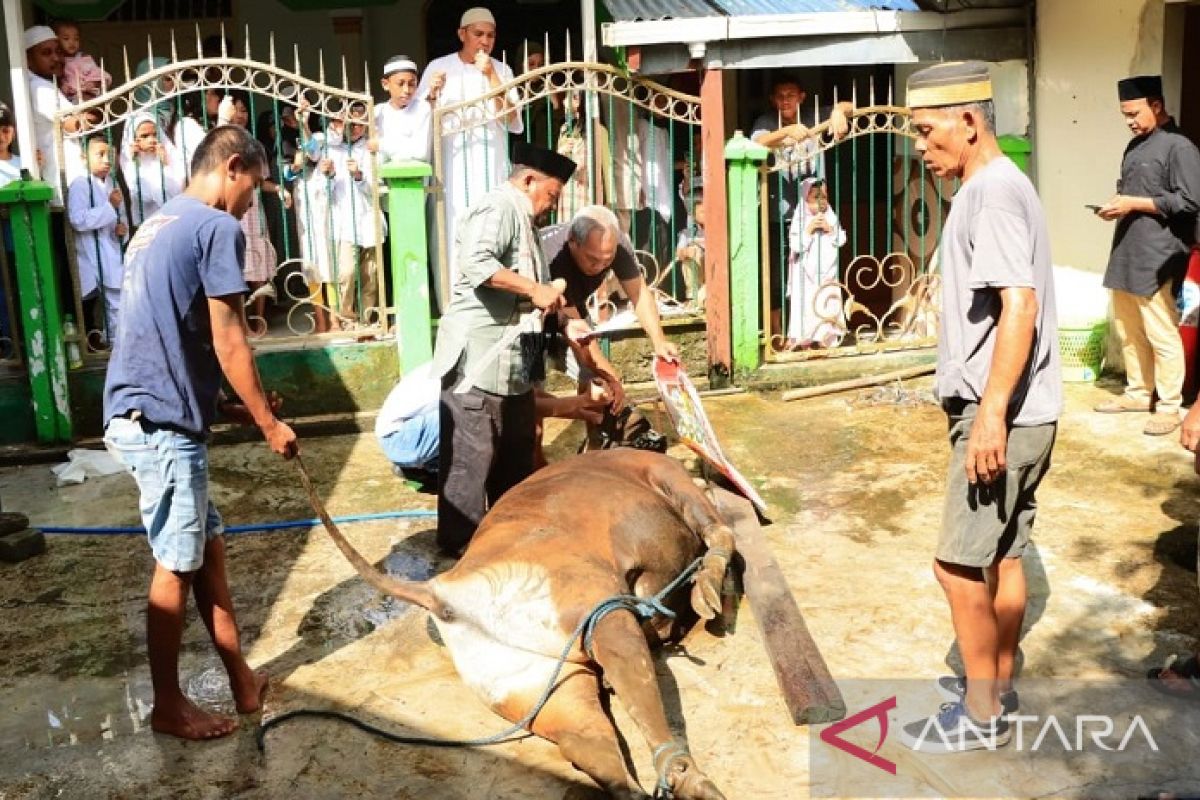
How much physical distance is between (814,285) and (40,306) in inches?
199

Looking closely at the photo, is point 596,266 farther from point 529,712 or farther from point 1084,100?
point 1084,100

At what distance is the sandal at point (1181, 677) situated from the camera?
438 centimetres

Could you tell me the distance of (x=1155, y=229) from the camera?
25.1 feet

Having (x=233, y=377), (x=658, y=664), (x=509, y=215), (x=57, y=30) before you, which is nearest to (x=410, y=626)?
(x=658, y=664)

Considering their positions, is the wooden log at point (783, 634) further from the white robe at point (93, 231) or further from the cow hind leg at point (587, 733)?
the white robe at point (93, 231)

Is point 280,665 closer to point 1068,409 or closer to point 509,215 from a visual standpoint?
point 509,215

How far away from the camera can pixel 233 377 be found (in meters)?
4.28

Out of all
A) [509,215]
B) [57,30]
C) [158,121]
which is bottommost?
[509,215]

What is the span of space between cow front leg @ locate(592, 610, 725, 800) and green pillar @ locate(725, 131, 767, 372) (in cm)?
483

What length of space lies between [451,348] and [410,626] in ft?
4.44

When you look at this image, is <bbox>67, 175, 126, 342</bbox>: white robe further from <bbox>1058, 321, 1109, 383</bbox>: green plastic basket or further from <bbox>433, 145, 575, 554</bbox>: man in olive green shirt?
<bbox>1058, 321, 1109, 383</bbox>: green plastic basket

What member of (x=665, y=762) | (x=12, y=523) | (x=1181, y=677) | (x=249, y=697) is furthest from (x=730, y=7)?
(x=665, y=762)

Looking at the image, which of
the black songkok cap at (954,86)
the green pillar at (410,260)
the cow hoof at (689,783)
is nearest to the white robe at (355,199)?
the green pillar at (410,260)

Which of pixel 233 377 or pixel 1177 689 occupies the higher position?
pixel 233 377
